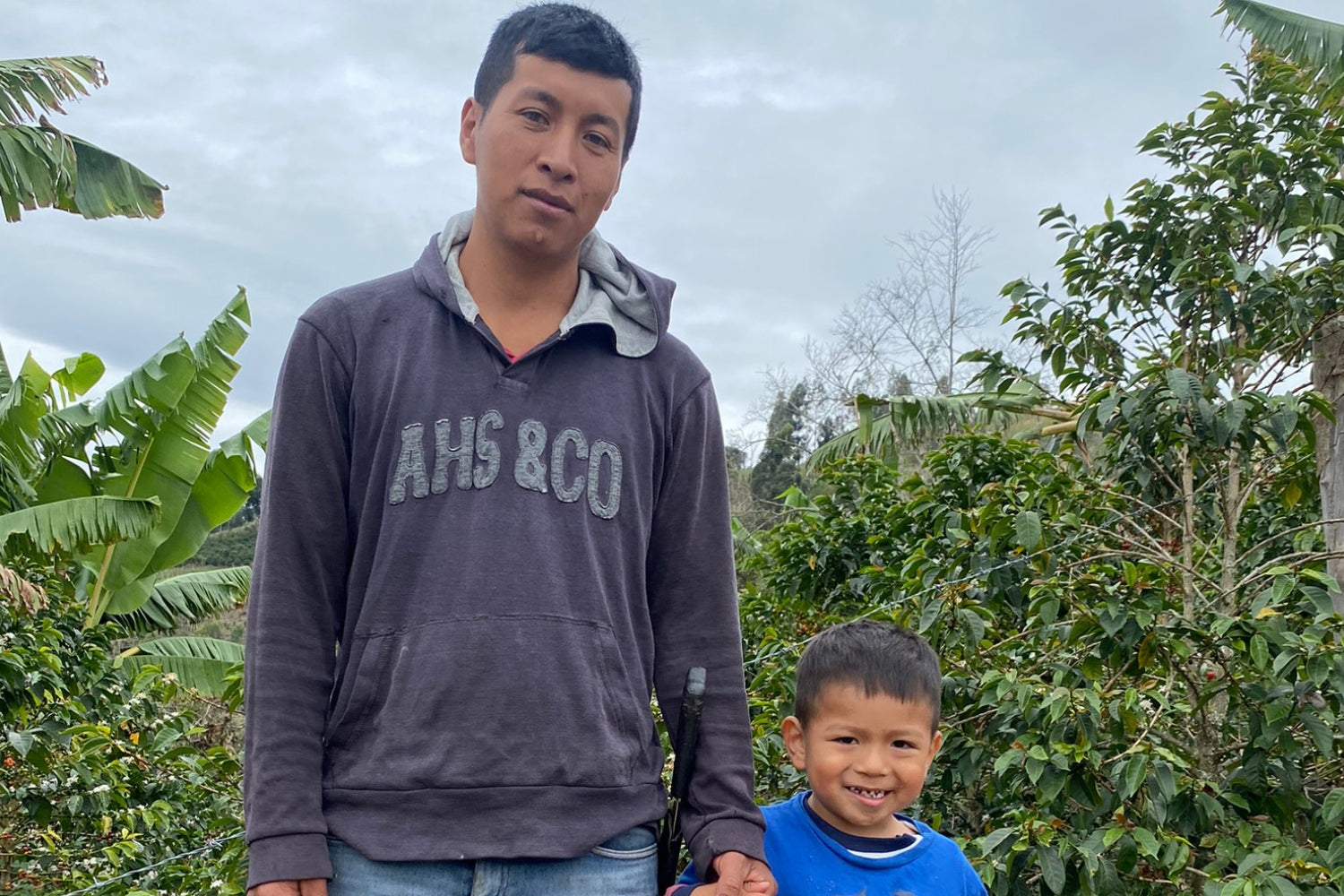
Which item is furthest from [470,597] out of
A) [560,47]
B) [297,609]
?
[560,47]

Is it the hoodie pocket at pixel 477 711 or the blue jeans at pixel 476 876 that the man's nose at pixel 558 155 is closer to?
the hoodie pocket at pixel 477 711

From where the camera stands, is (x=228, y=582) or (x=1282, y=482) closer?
(x=1282, y=482)

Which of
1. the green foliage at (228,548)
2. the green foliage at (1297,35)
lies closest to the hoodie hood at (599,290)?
the green foliage at (1297,35)

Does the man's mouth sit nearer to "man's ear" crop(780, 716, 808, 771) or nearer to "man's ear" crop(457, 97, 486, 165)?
"man's ear" crop(457, 97, 486, 165)

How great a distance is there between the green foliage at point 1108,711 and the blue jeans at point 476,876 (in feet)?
4.14

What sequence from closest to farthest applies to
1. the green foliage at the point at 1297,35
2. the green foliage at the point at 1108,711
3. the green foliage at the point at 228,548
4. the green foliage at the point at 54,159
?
the green foliage at the point at 1108,711 < the green foliage at the point at 54,159 < the green foliage at the point at 1297,35 < the green foliage at the point at 228,548

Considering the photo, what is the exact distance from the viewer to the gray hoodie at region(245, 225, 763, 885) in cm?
149

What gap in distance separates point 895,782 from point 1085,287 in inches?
88.1

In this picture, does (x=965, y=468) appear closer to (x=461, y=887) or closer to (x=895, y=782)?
(x=895, y=782)

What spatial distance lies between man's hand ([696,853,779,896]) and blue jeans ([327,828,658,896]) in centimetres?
15

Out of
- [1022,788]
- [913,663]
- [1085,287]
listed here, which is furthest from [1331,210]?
[913,663]

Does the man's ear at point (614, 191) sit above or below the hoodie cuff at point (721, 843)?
above

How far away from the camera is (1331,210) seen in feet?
12.2

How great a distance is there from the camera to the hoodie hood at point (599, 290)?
5.54 ft
